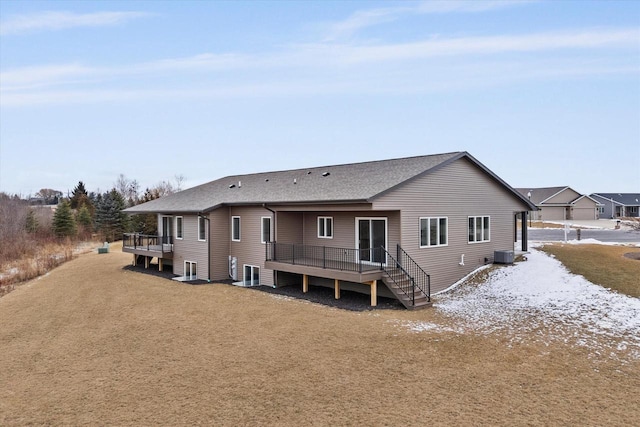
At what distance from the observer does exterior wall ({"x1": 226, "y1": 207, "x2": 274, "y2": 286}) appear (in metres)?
20.6

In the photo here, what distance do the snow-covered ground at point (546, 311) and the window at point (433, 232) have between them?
2183 mm

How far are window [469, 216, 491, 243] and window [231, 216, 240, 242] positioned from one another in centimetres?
1181

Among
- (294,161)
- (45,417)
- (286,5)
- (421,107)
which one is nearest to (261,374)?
(45,417)

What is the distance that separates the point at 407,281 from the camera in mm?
15875

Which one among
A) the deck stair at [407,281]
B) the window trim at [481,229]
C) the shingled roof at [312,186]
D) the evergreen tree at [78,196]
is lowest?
the deck stair at [407,281]

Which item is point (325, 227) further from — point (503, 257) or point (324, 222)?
point (503, 257)

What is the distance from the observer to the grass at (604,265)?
16.1 m

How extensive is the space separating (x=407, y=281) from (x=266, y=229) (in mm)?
7939

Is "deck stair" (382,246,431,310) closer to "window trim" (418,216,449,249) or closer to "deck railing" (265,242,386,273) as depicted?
"deck railing" (265,242,386,273)

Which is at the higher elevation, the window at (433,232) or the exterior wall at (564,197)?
the exterior wall at (564,197)

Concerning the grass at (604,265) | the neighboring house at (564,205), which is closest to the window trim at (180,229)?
the grass at (604,265)

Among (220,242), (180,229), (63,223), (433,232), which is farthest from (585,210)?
(63,223)

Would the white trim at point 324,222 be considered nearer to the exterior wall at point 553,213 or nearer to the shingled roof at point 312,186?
the shingled roof at point 312,186

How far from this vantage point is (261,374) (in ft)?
30.0
